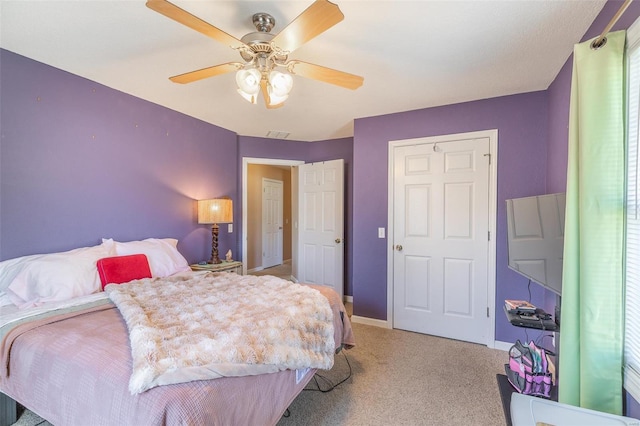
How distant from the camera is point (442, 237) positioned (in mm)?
3008

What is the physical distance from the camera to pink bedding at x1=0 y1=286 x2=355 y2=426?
98 centimetres

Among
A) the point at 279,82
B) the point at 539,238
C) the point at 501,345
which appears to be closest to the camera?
A: the point at 539,238

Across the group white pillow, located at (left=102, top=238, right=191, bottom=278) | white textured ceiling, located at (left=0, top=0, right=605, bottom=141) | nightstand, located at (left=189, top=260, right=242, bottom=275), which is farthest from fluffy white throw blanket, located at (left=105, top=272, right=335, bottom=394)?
white textured ceiling, located at (left=0, top=0, right=605, bottom=141)

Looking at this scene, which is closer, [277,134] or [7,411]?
[7,411]

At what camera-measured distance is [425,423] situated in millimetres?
1774

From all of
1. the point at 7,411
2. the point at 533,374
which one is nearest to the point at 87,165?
the point at 7,411

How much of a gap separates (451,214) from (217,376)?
2662mm

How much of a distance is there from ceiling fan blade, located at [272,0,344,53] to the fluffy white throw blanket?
4.77ft

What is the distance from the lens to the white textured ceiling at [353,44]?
156 centimetres

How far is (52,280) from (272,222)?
4787mm

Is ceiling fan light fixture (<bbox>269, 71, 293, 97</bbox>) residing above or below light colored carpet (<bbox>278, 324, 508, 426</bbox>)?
above

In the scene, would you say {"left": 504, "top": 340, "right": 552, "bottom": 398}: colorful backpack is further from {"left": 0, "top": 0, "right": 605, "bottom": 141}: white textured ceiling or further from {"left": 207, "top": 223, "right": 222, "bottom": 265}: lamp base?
{"left": 207, "top": 223, "right": 222, "bottom": 265}: lamp base

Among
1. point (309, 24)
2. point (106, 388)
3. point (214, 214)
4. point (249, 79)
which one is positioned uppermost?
point (309, 24)

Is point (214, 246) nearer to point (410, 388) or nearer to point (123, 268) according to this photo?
point (123, 268)
